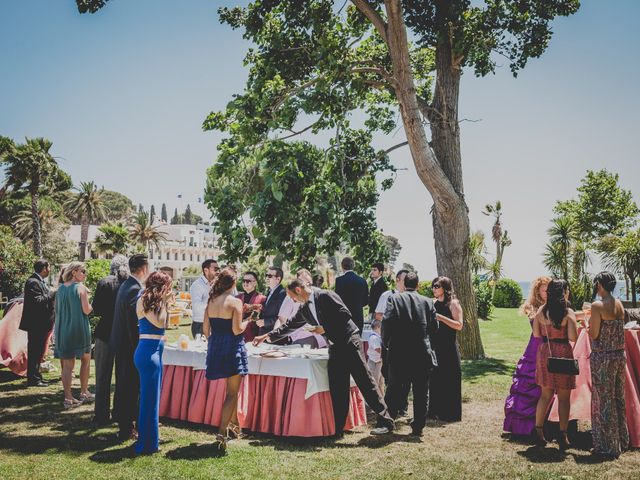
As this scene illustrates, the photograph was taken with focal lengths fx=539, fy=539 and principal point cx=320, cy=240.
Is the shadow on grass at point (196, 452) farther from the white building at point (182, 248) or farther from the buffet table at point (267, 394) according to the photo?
the white building at point (182, 248)

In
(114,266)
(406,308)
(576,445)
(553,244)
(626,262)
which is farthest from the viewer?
(553,244)

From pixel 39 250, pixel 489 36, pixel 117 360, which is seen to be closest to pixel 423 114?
pixel 489 36

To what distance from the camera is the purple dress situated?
6520 mm

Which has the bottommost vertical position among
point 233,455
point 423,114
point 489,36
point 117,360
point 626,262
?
point 233,455

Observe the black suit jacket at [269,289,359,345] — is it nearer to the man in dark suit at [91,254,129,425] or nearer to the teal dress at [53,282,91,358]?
the man in dark suit at [91,254,129,425]

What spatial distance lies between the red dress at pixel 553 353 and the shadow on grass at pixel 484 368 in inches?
170

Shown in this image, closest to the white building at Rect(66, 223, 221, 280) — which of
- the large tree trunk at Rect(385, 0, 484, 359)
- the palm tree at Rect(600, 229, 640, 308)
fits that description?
the palm tree at Rect(600, 229, 640, 308)

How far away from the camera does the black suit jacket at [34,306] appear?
975cm

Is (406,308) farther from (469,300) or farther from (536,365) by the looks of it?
(469,300)

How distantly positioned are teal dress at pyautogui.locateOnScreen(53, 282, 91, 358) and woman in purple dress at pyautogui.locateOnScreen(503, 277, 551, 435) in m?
6.12

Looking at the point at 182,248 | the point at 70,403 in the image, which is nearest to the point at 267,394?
the point at 70,403

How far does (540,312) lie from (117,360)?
5.02 meters

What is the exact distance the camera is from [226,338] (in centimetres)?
605

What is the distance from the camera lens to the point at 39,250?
44.2 m
